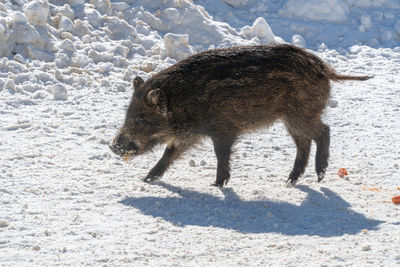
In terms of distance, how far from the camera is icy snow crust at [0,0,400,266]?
4473 mm

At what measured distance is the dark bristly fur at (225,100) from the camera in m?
5.86

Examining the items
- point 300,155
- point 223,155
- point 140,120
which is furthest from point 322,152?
point 140,120

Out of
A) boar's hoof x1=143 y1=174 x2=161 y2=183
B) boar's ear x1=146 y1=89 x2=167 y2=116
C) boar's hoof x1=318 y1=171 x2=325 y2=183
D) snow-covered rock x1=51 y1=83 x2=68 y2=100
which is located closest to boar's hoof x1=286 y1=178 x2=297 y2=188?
boar's hoof x1=318 y1=171 x2=325 y2=183

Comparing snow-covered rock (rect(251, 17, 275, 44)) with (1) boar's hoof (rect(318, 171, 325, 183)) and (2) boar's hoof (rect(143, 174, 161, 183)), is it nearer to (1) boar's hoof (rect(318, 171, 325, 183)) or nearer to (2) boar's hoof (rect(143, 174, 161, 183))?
(1) boar's hoof (rect(318, 171, 325, 183))

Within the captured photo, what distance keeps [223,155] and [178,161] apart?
0.93 meters

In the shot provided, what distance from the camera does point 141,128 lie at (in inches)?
241

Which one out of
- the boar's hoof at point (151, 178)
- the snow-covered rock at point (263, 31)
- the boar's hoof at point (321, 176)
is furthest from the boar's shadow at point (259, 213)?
the snow-covered rock at point (263, 31)

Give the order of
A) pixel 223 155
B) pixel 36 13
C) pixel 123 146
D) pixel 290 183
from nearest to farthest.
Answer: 1. pixel 223 155
2. pixel 123 146
3. pixel 290 183
4. pixel 36 13

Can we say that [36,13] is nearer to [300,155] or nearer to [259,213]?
[300,155]

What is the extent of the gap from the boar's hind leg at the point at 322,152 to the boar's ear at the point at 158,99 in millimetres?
1538

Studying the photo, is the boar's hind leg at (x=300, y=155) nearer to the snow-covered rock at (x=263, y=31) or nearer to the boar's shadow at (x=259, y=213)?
the boar's shadow at (x=259, y=213)

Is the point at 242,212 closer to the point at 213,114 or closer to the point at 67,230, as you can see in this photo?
the point at 213,114

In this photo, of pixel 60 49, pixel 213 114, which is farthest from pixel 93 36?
pixel 213 114

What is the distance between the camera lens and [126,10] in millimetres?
9898
